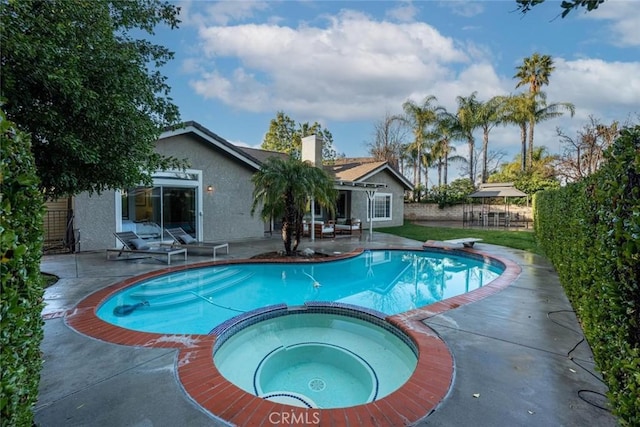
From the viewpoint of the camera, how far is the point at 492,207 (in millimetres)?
31828

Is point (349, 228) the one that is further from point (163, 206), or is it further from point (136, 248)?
point (136, 248)

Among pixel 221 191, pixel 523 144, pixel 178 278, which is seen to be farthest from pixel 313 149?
pixel 523 144

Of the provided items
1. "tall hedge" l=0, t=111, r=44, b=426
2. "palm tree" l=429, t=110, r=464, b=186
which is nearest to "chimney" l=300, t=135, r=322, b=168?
"tall hedge" l=0, t=111, r=44, b=426

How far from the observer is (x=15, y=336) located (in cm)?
191

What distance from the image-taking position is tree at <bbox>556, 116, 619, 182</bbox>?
70.6 ft

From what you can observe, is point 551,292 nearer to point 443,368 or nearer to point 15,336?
point 443,368

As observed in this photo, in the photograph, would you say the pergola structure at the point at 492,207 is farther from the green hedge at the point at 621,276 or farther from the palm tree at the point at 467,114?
the green hedge at the point at 621,276

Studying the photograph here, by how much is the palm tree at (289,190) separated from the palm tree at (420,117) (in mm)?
24850

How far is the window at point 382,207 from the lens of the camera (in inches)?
985

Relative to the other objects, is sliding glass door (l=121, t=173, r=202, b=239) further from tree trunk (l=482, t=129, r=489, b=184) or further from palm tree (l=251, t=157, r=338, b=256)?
tree trunk (l=482, t=129, r=489, b=184)

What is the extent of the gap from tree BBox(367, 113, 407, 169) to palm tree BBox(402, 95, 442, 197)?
8.50 ft

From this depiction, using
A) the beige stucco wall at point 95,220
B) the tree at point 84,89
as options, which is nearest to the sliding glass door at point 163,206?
the beige stucco wall at point 95,220
